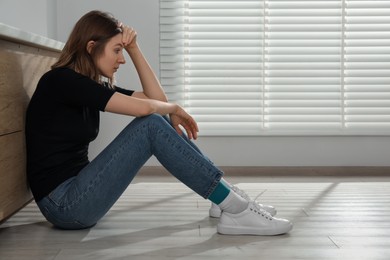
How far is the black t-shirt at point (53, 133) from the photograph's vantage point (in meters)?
2.27

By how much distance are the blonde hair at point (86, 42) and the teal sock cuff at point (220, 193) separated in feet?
1.86

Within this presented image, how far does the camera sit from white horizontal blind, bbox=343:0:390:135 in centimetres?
417

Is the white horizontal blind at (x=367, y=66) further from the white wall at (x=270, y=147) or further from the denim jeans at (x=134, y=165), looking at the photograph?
the denim jeans at (x=134, y=165)

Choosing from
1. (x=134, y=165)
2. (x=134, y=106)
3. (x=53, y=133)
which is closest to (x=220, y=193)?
(x=134, y=165)

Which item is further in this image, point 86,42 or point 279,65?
point 279,65

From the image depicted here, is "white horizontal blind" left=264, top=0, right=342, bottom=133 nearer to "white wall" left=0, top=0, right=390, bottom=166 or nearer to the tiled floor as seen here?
"white wall" left=0, top=0, right=390, bottom=166

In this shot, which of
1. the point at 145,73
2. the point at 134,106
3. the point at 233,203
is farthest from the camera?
the point at 145,73

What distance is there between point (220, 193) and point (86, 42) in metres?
0.69

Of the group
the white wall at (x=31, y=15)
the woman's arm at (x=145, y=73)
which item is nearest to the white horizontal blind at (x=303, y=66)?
the white wall at (x=31, y=15)

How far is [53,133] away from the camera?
2.31 metres

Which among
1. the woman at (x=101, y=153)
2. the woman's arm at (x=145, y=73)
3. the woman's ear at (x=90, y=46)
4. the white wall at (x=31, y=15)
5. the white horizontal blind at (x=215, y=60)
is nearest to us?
the woman at (x=101, y=153)

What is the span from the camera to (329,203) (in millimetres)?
3107

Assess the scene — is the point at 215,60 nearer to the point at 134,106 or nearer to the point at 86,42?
the point at 86,42

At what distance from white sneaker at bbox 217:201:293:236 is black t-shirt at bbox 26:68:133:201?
1.83 ft
